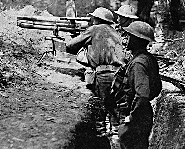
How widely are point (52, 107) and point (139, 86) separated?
2.75 meters

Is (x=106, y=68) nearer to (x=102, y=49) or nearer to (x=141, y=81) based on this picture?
(x=102, y=49)

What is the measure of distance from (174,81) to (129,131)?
2.17 metres

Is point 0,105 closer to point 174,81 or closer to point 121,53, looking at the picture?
point 121,53

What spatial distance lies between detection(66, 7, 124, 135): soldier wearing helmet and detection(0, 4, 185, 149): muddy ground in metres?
0.72

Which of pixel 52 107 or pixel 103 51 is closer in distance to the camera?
pixel 103 51

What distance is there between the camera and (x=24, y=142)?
542 cm

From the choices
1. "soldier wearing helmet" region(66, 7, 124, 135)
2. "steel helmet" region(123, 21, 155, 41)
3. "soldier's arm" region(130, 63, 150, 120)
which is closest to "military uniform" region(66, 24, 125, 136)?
"soldier wearing helmet" region(66, 7, 124, 135)

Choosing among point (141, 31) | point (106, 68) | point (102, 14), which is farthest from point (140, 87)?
point (102, 14)

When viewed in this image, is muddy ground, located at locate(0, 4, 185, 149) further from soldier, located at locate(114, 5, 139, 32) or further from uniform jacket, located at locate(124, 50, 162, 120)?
soldier, located at locate(114, 5, 139, 32)

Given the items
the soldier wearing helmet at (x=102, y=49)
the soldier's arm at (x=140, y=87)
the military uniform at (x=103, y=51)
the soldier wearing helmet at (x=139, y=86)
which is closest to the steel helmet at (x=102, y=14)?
the soldier wearing helmet at (x=102, y=49)

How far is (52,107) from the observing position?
729 centimetres

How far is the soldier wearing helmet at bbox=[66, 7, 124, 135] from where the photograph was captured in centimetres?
686

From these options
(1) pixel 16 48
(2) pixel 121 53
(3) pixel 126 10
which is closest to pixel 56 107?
(2) pixel 121 53

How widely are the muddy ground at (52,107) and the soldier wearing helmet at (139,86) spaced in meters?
0.61
